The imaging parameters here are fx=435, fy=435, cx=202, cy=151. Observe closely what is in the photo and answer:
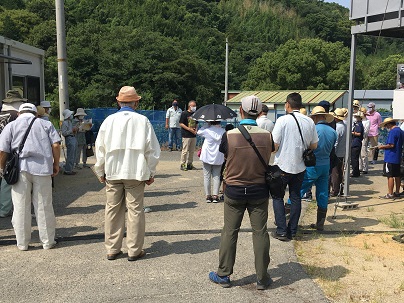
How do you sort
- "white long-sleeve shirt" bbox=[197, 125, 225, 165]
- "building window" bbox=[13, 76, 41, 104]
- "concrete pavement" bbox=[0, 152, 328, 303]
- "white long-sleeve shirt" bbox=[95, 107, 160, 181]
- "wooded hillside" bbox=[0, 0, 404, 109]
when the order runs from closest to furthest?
"concrete pavement" bbox=[0, 152, 328, 303] → "white long-sleeve shirt" bbox=[95, 107, 160, 181] → "white long-sleeve shirt" bbox=[197, 125, 225, 165] → "building window" bbox=[13, 76, 41, 104] → "wooded hillside" bbox=[0, 0, 404, 109]

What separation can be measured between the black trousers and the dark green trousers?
282 inches

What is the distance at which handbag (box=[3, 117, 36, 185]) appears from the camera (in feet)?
16.1

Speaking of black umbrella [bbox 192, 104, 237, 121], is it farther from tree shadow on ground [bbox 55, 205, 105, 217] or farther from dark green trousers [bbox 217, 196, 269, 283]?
dark green trousers [bbox 217, 196, 269, 283]

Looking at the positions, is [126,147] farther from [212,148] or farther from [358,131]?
[358,131]

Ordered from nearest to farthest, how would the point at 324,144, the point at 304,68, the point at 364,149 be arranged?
the point at 324,144, the point at 364,149, the point at 304,68

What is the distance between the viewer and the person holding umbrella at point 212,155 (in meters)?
7.50

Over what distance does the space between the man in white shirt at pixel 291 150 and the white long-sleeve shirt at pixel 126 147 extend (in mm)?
1718

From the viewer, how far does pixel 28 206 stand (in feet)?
16.6

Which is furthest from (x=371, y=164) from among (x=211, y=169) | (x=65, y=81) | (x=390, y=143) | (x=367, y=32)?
(x=65, y=81)

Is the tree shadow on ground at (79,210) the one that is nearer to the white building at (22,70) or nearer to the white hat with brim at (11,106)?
the white hat with brim at (11,106)

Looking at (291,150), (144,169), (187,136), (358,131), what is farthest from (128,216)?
(358,131)

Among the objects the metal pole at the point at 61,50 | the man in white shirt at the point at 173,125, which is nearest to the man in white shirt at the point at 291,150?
the metal pole at the point at 61,50

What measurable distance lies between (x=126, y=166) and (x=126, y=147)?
21 centimetres

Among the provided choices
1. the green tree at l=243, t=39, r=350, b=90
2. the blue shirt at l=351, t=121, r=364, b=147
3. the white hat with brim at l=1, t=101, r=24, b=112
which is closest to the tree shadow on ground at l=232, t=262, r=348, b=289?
the white hat with brim at l=1, t=101, r=24, b=112
